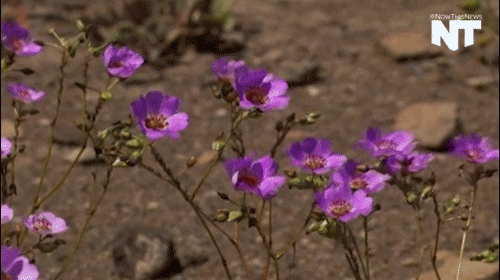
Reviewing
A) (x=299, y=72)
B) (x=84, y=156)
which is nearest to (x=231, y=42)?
(x=299, y=72)

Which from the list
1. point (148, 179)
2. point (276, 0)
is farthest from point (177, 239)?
point (276, 0)

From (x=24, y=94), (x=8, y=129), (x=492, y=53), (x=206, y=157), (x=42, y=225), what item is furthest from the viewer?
(x=492, y=53)

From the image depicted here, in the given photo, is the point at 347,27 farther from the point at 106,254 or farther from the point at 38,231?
the point at 38,231

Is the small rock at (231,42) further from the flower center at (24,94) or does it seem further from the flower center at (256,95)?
the flower center at (256,95)

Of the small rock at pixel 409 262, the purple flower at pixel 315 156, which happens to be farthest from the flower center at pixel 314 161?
the small rock at pixel 409 262

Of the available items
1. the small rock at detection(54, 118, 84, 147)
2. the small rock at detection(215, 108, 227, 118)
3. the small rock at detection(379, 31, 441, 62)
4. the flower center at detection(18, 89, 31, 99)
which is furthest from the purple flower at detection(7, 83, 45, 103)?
the small rock at detection(379, 31, 441, 62)

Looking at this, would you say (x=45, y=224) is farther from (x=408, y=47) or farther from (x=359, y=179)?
(x=408, y=47)
